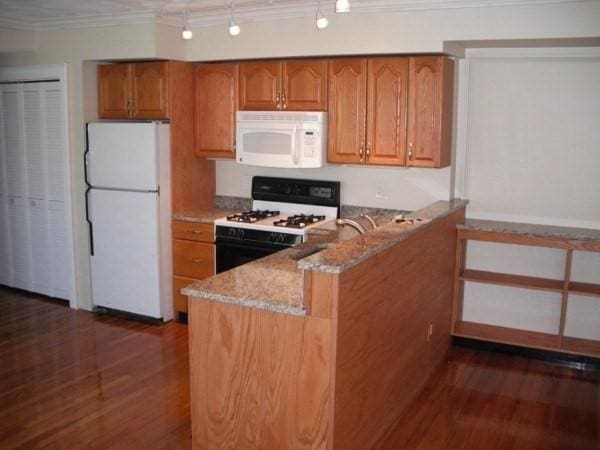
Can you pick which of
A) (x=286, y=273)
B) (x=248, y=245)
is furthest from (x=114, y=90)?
(x=286, y=273)

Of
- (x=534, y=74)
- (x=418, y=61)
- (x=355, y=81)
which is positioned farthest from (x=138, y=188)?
(x=534, y=74)

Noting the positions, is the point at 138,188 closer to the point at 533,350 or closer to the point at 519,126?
the point at 519,126

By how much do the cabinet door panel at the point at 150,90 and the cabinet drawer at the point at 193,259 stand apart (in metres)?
1.07

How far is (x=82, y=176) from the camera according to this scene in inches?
206

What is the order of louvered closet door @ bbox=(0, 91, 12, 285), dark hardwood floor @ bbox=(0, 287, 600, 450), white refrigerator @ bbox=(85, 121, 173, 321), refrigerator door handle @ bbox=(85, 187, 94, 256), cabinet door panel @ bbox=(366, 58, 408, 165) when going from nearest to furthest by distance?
dark hardwood floor @ bbox=(0, 287, 600, 450) < cabinet door panel @ bbox=(366, 58, 408, 165) < white refrigerator @ bbox=(85, 121, 173, 321) < refrigerator door handle @ bbox=(85, 187, 94, 256) < louvered closet door @ bbox=(0, 91, 12, 285)

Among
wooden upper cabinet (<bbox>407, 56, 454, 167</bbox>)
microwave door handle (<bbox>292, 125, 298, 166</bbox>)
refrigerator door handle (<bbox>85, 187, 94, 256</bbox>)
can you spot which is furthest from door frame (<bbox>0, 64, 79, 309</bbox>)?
wooden upper cabinet (<bbox>407, 56, 454, 167</bbox>)

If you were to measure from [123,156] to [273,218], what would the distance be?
1318mm

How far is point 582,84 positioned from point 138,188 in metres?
3.41

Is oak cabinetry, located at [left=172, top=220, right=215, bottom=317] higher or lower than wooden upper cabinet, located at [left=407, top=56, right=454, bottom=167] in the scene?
lower

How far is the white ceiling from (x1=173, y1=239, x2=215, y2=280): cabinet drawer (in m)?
1.79

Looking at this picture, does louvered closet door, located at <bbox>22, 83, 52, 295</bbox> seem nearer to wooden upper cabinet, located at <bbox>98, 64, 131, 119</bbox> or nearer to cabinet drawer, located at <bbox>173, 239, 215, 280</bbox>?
wooden upper cabinet, located at <bbox>98, 64, 131, 119</bbox>

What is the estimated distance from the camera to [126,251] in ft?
16.6

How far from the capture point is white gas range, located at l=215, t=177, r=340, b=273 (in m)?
4.57

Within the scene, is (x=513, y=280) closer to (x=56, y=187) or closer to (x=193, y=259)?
(x=193, y=259)
